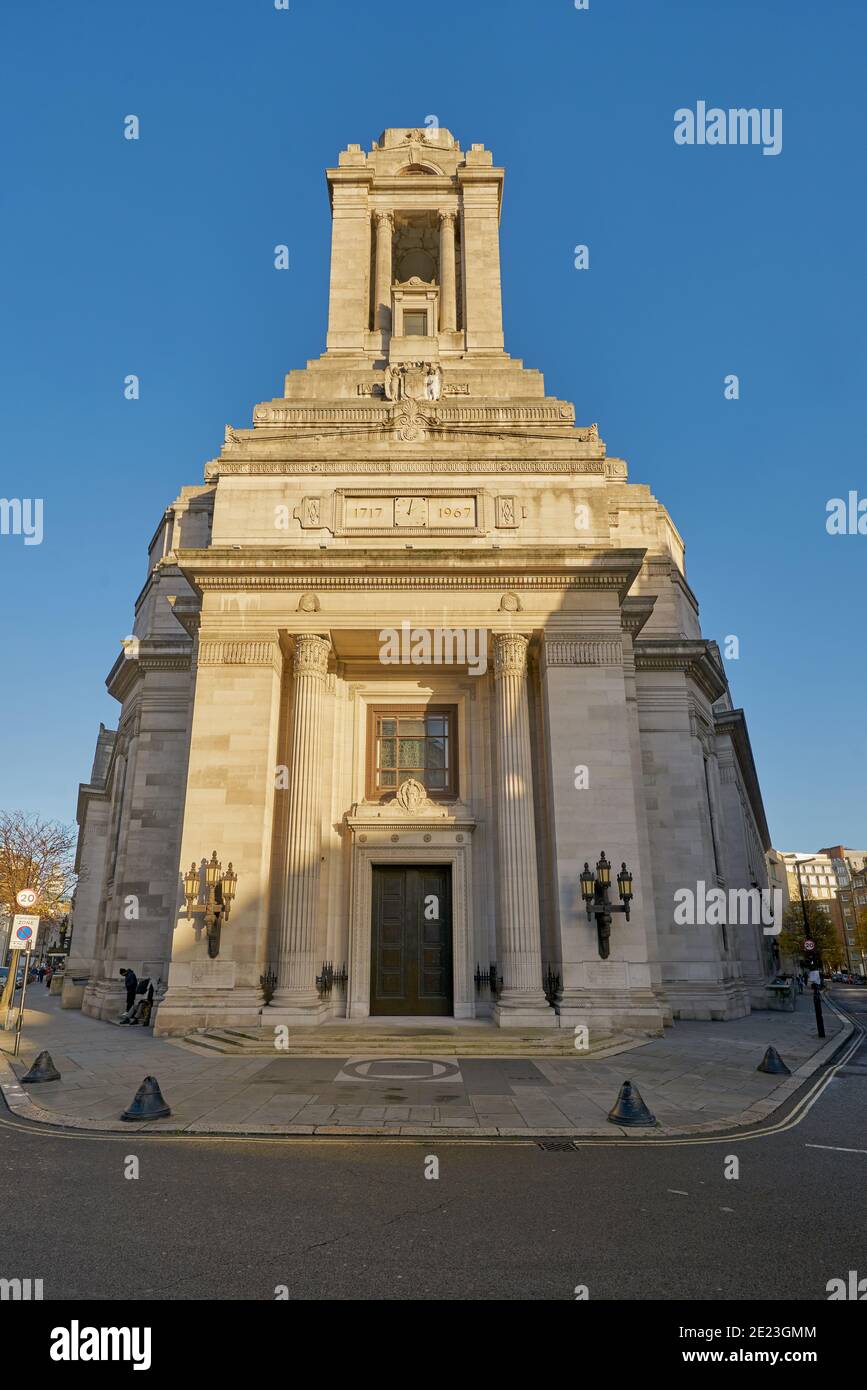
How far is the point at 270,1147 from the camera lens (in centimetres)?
924

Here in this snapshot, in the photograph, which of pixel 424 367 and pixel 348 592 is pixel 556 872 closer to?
pixel 348 592

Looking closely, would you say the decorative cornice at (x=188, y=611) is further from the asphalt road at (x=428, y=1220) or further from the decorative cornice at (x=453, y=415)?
the asphalt road at (x=428, y=1220)

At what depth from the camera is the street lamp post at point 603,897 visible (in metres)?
18.4

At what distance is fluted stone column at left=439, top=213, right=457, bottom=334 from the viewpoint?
32406mm

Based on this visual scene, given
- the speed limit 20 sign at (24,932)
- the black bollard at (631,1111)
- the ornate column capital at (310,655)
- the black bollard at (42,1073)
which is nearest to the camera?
the black bollard at (631,1111)

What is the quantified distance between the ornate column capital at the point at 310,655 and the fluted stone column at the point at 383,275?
58.2 feet

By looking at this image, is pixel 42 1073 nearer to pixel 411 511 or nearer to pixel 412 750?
pixel 412 750

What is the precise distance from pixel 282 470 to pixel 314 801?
34.3 ft

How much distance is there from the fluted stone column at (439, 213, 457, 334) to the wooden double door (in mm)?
23036

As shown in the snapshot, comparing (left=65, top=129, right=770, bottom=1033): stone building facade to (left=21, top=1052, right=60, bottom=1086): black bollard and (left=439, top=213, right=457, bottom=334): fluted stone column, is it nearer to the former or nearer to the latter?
(left=21, top=1052, right=60, bottom=1086): black bollard

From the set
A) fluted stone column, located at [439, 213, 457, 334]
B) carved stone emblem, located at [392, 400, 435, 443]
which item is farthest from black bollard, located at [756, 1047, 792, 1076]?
fluted stone column, located at [439, 213, 457, 334]

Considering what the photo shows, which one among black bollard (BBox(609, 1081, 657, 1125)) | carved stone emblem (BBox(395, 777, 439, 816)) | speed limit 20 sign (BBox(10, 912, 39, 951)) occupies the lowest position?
black bollard (BBox(609, 1081, 657, 1125))

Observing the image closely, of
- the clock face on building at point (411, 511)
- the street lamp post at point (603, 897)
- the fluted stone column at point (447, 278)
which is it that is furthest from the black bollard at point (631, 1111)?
the fluted stone column at point (447, 278)
